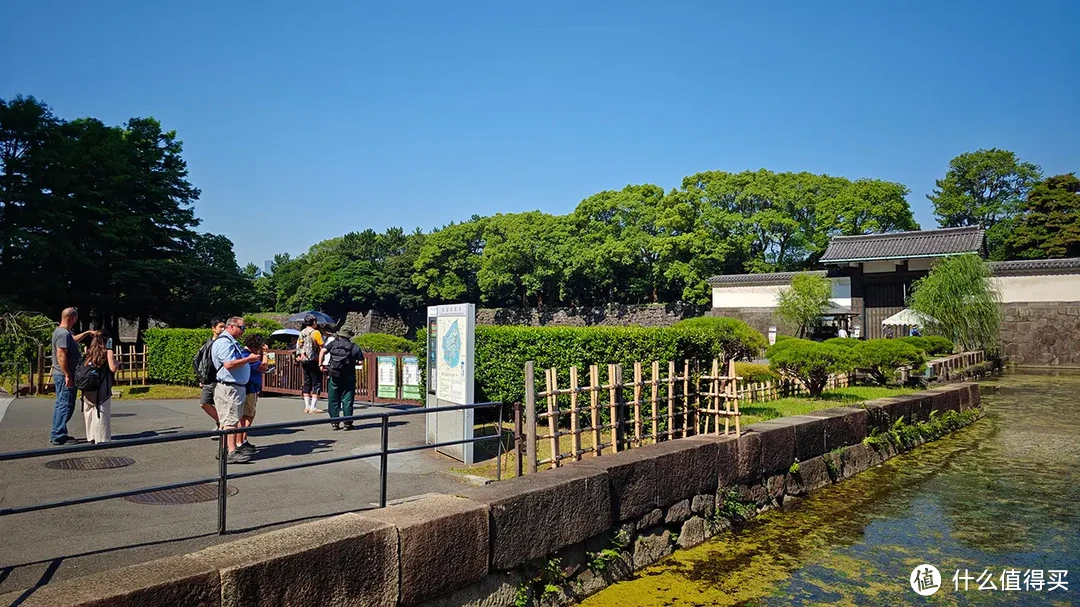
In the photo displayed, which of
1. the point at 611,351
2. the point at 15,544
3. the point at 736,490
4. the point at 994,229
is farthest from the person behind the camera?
the point at 994,229

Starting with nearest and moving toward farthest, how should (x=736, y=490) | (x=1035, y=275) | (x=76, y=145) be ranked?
(x=736, y=490) → (x=76, y=145) → (x=1035, y=275)

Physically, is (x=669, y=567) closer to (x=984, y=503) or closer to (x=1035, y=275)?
(x=984, y=503)

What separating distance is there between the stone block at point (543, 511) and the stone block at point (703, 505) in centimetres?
124

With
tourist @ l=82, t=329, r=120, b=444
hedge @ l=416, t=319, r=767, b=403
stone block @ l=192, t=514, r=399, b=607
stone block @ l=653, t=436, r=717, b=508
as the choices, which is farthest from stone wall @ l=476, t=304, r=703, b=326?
stone block @ l=192, t=514, r=399, b=607

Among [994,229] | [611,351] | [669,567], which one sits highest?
[994,229]

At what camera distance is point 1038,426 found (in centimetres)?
1216

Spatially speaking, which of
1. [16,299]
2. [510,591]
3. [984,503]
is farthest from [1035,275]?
[16,299]

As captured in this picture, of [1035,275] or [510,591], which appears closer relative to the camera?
[510,591]

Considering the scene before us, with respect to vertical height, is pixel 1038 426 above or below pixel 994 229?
below

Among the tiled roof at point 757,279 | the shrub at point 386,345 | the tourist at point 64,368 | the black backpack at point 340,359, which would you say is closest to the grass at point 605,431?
the black backpack at point 340,359

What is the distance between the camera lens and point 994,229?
4456 cm

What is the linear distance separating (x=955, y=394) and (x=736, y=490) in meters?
7.98

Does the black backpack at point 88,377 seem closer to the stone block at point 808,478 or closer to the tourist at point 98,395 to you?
the tourist at point 98,395

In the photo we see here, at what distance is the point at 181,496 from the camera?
6.06 m
